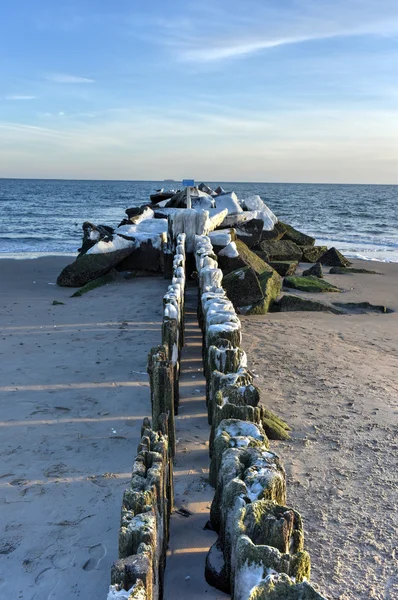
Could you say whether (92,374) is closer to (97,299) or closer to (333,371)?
(333,371)

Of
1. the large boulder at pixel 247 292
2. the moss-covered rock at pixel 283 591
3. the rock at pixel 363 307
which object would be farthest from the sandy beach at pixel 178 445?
the rock at pixel 363 307

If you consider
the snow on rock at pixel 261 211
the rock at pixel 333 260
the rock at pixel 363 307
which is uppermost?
the snow on rock at pixel 261 211

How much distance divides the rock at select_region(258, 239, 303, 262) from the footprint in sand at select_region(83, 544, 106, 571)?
494 inches

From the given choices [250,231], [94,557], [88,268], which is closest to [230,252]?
[88,268]

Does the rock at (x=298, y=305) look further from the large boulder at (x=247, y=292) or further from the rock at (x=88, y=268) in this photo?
the rock at (x=88, y=268)

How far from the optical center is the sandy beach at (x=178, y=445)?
313 centimetres

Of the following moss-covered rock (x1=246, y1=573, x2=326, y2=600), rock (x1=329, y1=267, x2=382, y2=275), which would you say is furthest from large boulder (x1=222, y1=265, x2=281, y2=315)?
moss-covered rock (x1=246, y1=573, x2=326, y2=600)

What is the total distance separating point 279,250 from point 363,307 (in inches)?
216

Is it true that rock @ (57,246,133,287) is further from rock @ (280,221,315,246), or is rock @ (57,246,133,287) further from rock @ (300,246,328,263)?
rock @ (280,221,315,246)

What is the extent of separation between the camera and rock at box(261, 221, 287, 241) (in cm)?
1748

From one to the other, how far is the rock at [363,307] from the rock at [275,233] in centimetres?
665

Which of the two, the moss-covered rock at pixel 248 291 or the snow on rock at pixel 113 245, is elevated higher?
the snow on rock at pixel 113 245

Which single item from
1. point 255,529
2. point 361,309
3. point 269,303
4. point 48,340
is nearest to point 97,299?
point 48,340

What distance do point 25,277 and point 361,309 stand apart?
8.71 m
